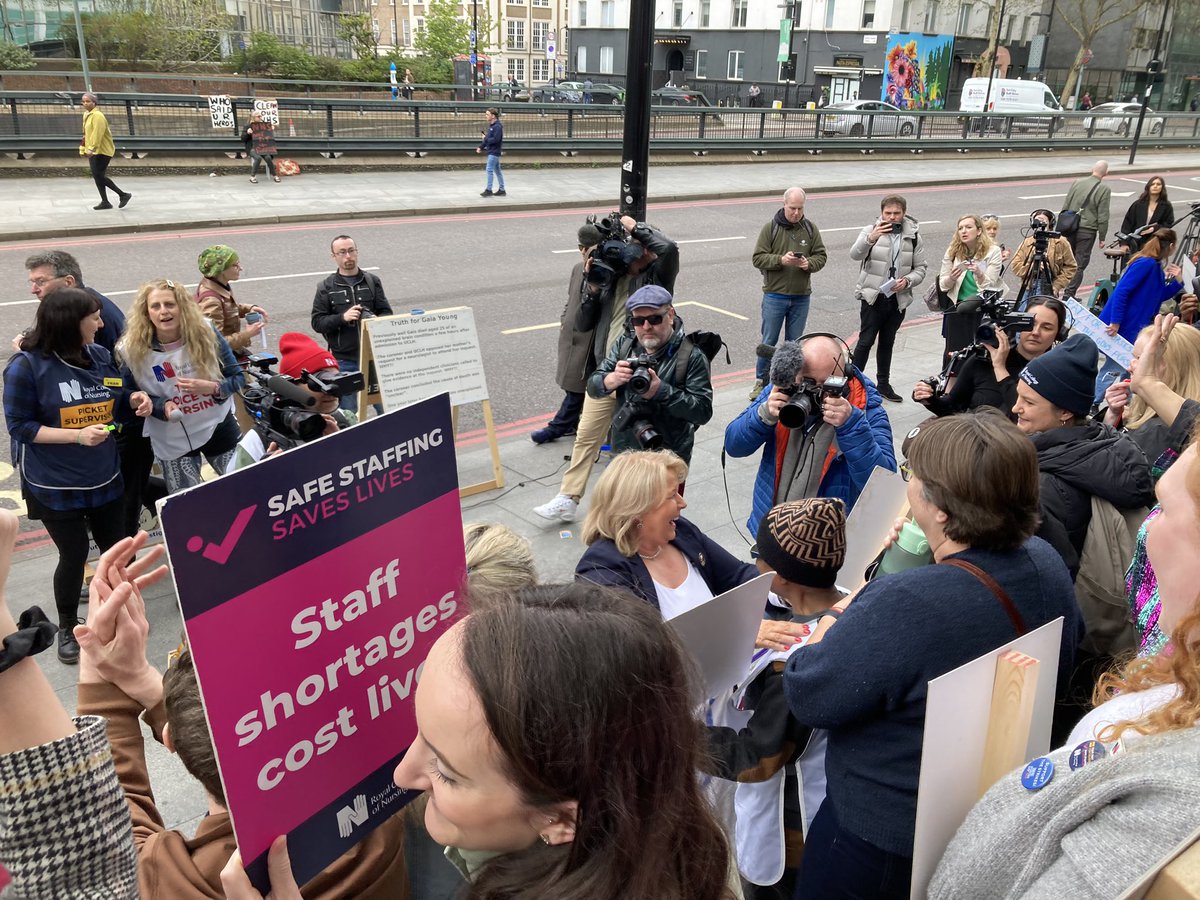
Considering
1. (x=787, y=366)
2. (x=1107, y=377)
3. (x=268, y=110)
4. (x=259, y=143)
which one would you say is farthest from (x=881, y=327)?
(x=268, y=110)

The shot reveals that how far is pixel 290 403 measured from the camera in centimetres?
398

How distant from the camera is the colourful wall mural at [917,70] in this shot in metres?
50.6

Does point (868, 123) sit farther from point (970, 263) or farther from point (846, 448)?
point (846, 448)

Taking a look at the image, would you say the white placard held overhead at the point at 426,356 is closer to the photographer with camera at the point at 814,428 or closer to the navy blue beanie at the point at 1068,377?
the photographer with camera at the point at 814,428

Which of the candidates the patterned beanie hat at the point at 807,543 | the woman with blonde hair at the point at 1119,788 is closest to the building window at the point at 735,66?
the patterned beanie hat at the point at 807,543

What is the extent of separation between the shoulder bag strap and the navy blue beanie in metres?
1.56

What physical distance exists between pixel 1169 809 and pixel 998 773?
27.4 inches

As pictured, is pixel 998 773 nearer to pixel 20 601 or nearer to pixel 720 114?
pixel 20 601

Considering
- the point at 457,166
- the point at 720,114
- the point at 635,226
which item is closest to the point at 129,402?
the point at 635,226

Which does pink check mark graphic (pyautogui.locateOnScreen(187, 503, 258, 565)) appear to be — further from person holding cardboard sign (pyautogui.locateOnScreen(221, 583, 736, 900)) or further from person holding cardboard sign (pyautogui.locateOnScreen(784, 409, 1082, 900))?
person holding cardboard sign (pyautogui.locateOnScreen(784, 409, 1082, 900))

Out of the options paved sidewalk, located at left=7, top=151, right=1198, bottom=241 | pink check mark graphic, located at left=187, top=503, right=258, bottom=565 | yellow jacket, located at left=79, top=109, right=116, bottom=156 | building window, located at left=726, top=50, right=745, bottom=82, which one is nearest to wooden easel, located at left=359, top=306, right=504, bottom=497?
pink check mark graphic, located at left=187, top=503, right=258, bottom=565

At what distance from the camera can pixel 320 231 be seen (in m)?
16.3

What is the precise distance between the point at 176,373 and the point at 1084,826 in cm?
505

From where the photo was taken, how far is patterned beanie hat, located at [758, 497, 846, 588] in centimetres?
286
